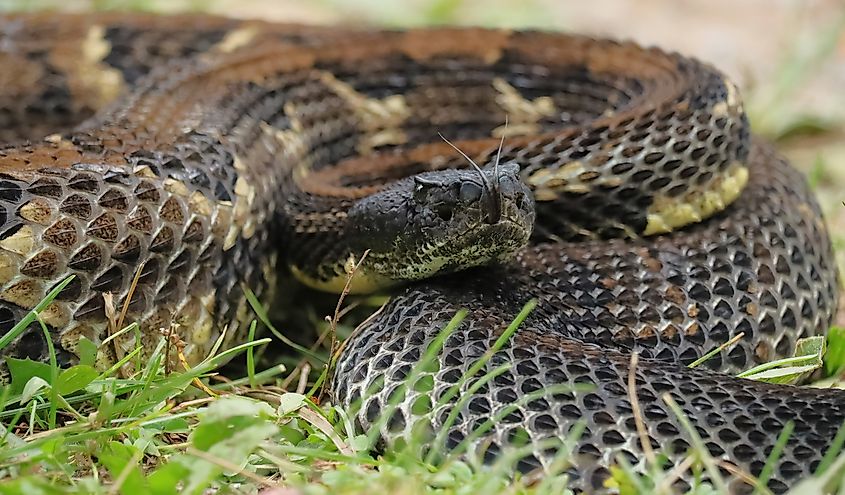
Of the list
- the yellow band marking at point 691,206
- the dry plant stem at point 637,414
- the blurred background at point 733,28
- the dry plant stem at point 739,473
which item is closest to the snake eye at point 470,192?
the dry plant stem at point 637,414

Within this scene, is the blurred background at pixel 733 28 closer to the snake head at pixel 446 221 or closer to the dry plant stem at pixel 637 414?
the snake head at pixel 446 221

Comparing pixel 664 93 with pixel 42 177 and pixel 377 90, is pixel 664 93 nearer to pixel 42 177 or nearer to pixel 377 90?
pixel 377 90

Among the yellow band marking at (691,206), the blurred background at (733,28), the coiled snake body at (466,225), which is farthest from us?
the blurred background at (733,28)

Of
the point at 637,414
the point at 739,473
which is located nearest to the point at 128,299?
the point at 637,414

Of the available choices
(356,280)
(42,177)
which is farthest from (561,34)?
(42,177)

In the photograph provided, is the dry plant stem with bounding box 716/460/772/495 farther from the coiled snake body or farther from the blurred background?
the blurred background

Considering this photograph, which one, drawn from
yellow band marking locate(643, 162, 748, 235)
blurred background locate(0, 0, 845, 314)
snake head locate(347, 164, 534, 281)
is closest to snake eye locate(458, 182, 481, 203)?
snake head locate(347, 164, 534, 281)
